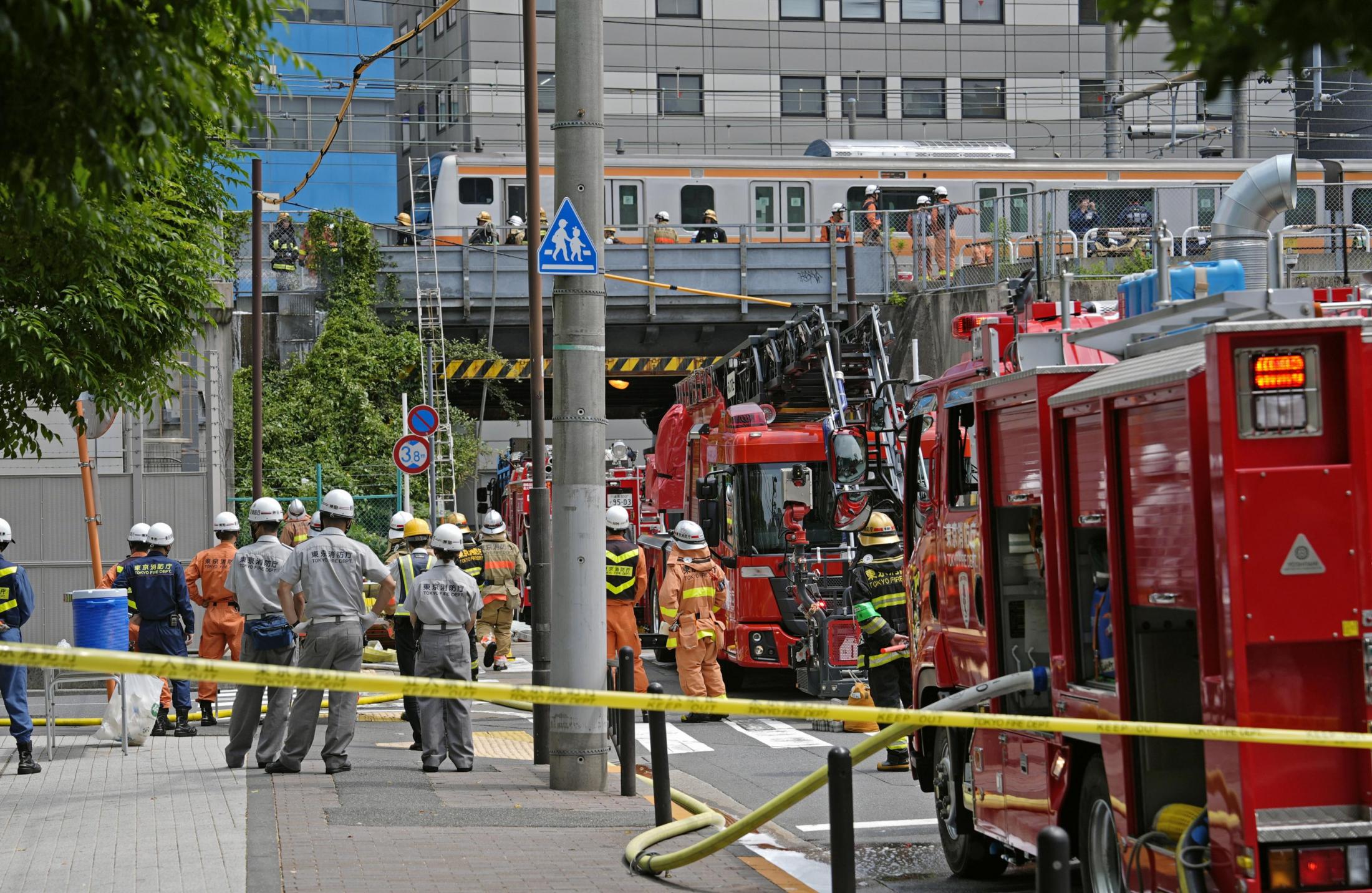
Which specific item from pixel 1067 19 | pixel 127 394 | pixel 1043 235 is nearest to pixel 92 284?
pixel 127 394

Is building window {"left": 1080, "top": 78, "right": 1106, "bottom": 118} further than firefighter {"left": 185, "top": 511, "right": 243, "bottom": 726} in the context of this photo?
Yes

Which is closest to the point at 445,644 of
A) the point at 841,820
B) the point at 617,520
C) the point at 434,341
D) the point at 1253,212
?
the point at 617,520

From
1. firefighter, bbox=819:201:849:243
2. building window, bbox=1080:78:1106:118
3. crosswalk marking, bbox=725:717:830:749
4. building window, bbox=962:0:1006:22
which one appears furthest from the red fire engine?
building window, bbox=1080:78:1106:118

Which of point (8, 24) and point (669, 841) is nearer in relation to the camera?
point (8, 24)

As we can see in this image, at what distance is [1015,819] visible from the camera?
7680 mm

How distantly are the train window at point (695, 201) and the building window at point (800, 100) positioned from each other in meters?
19.5

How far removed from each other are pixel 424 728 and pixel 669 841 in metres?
2.94

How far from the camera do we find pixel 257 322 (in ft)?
92.8

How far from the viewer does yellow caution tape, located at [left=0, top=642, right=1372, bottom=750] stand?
17.0ft

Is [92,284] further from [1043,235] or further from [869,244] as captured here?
[869,244]

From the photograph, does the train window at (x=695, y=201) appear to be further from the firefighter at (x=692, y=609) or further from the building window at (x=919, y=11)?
the building window at (x=919, y=11)

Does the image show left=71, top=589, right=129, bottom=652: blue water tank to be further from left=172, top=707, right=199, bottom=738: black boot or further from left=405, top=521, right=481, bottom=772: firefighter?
left=405, top=521, right=481, bottom=772: firefighter

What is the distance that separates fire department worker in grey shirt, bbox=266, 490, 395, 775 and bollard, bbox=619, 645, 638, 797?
1.85 m

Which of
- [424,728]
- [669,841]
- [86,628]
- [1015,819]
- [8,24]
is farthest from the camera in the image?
[86,628]
